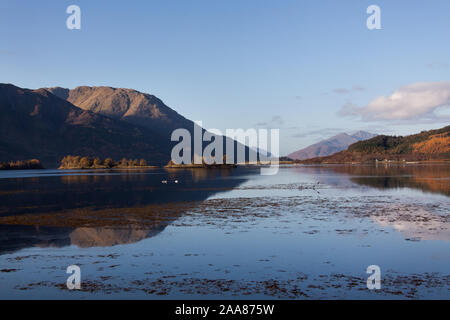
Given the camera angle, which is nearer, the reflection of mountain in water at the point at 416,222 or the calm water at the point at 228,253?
the calm water at the point at 228,253

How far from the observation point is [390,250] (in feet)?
64.5

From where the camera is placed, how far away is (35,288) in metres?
14.1

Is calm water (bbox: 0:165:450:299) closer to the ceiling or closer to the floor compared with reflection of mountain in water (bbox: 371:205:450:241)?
closer to the floor

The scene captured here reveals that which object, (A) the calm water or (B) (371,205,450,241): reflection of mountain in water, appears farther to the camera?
(B) (371,205,450,241): reflection of mountain in water

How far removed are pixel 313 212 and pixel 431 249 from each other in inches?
600

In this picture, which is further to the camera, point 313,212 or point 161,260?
point 313,212

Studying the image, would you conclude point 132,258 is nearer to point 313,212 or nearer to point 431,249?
point 431,249

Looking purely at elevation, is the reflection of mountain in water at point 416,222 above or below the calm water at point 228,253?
above

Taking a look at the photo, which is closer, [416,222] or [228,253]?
[228,253]
